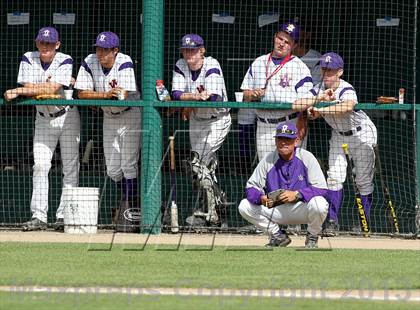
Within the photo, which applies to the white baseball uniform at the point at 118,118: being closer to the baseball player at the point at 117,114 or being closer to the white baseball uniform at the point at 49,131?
the baseball player at the point at 117,114

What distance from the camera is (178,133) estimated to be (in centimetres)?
1516

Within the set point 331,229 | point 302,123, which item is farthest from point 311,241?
point 302,123

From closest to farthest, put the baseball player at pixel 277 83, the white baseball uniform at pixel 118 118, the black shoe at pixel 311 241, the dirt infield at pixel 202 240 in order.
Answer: the black shoe at pixel 311 241
the dirt infield at pixel 202 240
the baseball player at pixel 277 83
the white baseball uniform at pixel 118 118

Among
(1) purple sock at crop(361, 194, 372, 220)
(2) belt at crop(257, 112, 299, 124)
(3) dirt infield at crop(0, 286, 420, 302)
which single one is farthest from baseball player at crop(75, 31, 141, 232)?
(3) dirt infield at crop(0, 286, 420, 302)

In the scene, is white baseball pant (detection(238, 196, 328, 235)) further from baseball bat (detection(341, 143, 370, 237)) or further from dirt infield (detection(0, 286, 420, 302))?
dirt infield (detection(0, 286, 420, 302))

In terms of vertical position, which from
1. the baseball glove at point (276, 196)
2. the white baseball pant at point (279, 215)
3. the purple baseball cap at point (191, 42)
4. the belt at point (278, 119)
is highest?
the purple baseball cap at point (191, 42)

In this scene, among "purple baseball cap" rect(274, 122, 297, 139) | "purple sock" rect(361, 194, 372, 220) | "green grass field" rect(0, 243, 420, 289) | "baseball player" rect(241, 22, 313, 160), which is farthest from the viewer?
"purple sock" rect(361, 194, 372, 220)

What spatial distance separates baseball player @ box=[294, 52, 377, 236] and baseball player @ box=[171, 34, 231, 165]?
1067 mm

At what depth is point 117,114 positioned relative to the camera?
1347cm

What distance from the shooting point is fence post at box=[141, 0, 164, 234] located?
43.4ft

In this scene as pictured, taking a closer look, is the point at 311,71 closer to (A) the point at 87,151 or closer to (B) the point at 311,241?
(A) the point at 87,151

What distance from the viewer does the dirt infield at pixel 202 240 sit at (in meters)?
12.2

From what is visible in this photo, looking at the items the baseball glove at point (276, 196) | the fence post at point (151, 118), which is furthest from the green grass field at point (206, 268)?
the fence post at point (151, 118)

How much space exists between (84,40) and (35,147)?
2.38 metres
